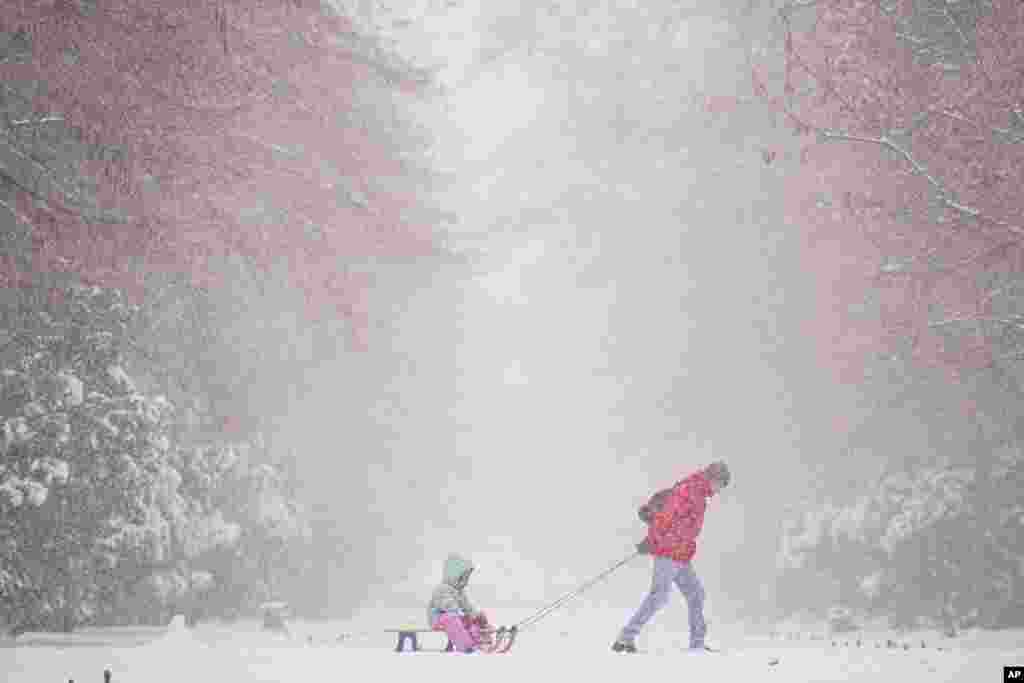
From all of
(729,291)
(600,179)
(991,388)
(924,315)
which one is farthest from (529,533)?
(924,315)

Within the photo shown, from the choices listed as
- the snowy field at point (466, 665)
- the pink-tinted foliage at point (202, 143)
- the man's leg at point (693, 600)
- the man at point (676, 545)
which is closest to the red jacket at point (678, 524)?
the man at point (676, 545)

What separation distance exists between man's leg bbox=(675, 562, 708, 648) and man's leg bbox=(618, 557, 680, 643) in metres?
0.12

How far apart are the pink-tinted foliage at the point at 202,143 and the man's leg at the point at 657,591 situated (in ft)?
17.1

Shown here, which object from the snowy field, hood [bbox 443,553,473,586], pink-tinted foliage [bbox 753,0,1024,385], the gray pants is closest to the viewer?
the snowy field

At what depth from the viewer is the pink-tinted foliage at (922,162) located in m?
10.0

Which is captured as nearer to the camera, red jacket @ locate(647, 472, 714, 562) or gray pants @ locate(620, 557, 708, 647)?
gray pants @ locate(620, 557, 708, 647)

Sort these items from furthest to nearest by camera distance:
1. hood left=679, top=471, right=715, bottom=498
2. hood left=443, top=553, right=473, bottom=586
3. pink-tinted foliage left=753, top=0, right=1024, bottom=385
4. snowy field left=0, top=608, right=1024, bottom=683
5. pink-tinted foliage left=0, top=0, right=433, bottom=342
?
pink-tinted foliage left=753, top=0, right=1024, bottom=385
hood left=679, top=471, right=715, bottom=498
hood left=443, top=553, right=473, bottom=586
pink-tinted foliage left=0, top=0, right=433, bottom=342
snowy field left=0, top=608, right=1024, bottom=683

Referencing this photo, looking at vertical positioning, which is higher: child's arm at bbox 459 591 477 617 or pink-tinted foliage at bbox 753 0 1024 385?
pink-tinted foliage at bbox 753 0 1024 385

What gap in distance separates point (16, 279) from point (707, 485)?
705 cm

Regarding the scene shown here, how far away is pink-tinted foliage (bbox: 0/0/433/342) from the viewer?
9.26 m

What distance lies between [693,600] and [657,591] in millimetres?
455

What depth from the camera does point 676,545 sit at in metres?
9.34

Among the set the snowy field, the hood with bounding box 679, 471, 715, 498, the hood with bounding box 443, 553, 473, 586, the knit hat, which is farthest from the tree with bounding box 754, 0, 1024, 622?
the hood with bounding box 443, 553, 473, 586

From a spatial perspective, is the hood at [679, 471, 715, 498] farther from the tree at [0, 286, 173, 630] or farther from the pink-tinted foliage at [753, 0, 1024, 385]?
the tree at [0, 286, 173, 630]
